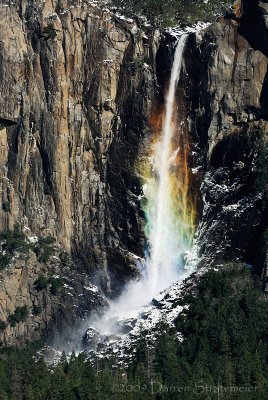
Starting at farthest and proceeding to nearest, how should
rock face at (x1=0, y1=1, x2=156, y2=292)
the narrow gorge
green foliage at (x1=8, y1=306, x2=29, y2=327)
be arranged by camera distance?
rock face at (x1=0, y1=1, x2=156, y2=292) < the narrow gorge < green foliage at (x1=8, y1=306, x2=29, y2=327)

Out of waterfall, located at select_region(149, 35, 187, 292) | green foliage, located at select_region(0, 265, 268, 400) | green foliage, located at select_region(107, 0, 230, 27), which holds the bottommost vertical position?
green foliage, located at select_region(0, 265, 268, 400)

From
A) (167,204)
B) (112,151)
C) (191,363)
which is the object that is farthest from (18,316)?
(191,363)

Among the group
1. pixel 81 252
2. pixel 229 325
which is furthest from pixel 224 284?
pixel 81 252

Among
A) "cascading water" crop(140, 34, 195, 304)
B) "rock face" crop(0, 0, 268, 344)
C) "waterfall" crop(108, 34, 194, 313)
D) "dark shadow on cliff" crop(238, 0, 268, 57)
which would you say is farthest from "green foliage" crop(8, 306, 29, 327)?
"dark shadow on cliff" crop(238, 0, 268, 57)

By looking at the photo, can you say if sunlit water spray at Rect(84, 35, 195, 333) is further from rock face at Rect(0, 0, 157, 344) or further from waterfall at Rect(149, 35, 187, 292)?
rock face at Rect(0, 0, 157, 344)

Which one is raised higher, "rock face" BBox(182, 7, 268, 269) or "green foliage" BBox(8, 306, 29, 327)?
"rock face" BBox(182, 7, 268, 269)

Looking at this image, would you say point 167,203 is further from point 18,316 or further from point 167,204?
point 18,316

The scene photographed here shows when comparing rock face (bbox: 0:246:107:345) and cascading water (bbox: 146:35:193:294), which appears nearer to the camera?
rock face (bbox: 0:246:107:345)
